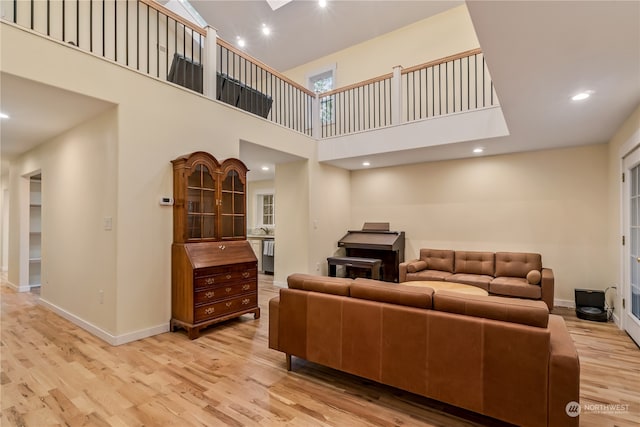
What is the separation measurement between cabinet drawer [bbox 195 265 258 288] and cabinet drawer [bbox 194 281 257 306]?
0.20ft


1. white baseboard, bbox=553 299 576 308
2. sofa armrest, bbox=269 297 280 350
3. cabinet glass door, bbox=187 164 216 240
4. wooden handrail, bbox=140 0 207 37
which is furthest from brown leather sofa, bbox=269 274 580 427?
wooden handrail, bbox=140 0 207 37

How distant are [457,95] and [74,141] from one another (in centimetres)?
606

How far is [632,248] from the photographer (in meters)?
3.41

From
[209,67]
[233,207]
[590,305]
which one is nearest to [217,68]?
[209,67]

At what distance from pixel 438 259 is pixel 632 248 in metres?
2.48

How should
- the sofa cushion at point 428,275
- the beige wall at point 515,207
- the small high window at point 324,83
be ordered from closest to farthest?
the beige wall at point 515,207
the sofa cushion at point 428,275
the small high window at point 324,83

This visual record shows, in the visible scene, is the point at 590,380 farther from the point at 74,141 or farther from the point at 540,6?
the point at 74,141

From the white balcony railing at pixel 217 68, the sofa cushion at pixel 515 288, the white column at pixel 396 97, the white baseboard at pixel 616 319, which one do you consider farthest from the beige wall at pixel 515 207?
the white column at pixel 396 97

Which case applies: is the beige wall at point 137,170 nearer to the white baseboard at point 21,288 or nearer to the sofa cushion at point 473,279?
the white baseboard at point 21,288

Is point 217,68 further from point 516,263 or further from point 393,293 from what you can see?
point 516,263

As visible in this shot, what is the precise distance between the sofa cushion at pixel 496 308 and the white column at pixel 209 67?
3.81 meters

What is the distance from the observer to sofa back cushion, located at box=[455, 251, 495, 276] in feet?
16.2

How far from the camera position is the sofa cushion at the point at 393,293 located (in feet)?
6.55

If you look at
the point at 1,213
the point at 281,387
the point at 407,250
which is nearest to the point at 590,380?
the point at 281,387
